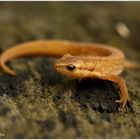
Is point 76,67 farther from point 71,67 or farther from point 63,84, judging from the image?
point 63,84

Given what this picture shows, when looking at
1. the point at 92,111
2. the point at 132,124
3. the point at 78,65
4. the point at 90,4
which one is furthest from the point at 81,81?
the point at 90,4

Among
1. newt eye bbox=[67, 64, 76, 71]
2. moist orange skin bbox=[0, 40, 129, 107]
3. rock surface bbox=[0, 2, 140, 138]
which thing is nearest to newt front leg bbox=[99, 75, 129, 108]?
moist orange skin bbox=[0, 40, 129, 107]

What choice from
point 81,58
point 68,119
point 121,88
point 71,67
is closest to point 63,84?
point 71,67

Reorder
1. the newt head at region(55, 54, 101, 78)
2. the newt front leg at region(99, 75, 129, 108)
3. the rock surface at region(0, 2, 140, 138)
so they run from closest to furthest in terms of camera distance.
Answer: the rock surface at region(0, 2, 140, 138), the newt front leg at region(99, 75, 129, 108), the newt head at region(55, 54, 101, 78)

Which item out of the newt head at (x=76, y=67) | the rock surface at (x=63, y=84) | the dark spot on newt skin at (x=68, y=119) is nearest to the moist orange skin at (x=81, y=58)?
the newt head at (x=76, y=67)

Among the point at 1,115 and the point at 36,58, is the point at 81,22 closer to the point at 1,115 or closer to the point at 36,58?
the point at 36,58

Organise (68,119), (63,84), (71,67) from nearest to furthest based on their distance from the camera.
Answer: (68,119) → (71,67) → (63,84)

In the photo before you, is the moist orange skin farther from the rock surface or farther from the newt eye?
the rock surface
